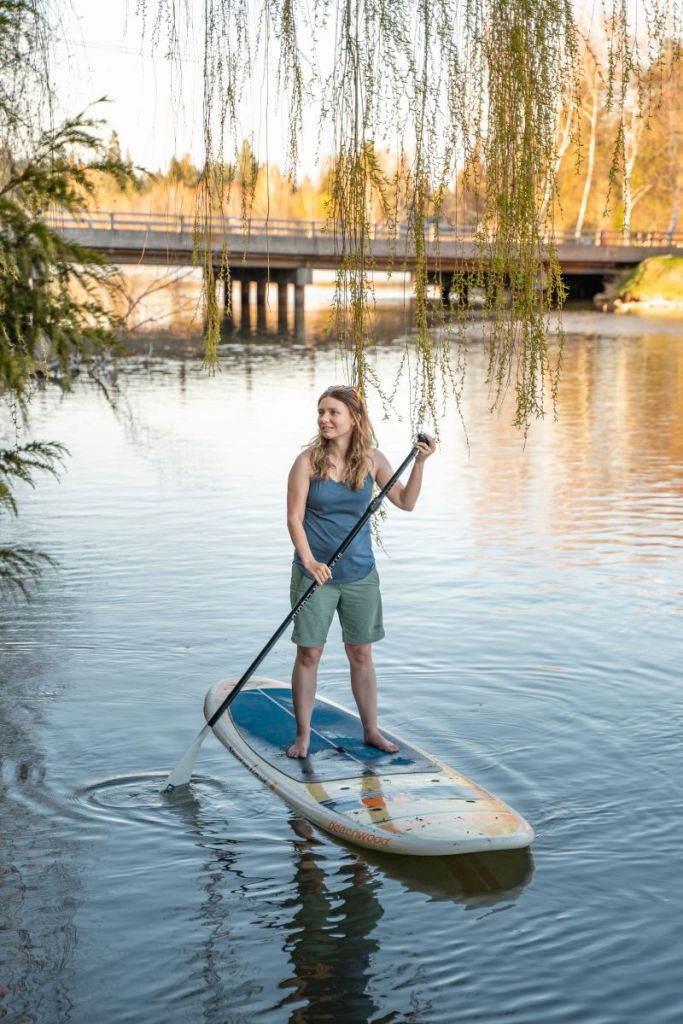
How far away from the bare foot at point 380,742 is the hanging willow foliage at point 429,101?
2.60 meters

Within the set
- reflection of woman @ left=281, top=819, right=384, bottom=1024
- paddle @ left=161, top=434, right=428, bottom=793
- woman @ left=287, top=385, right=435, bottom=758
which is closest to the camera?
reflection of woman @ left=281, top=819, right=384, bottom=1024

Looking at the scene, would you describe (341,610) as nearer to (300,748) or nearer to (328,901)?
(300,748)

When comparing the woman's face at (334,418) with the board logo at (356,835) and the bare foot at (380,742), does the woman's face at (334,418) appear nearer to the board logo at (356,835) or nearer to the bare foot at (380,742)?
the bare foot at (380,742)

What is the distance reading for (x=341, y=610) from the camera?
586cm

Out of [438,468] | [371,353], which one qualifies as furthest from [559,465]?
[371,353]

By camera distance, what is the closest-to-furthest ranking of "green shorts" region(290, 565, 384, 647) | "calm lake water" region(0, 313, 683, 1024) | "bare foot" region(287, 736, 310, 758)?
1. "calm lake water" region(0, 313, 683, 1024)
2. "green shorts" region(290, 565, 384, 647)
3. "bare foot" region(287, 736, 310, 758)

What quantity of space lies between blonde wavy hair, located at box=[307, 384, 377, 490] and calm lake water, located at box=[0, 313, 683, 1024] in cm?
144

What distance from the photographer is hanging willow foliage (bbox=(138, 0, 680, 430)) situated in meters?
3.62

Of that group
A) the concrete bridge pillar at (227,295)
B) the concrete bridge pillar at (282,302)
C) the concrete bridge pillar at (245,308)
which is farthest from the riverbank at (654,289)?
the concrete bridge pillar at (227,295)

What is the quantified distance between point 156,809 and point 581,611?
13.3ft

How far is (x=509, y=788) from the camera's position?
605 cm

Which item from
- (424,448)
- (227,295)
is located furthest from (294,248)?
(227,295)

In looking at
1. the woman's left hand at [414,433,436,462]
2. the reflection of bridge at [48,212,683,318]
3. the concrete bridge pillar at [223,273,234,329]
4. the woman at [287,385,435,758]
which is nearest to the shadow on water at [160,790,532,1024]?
the woman at [287,385,435,758]

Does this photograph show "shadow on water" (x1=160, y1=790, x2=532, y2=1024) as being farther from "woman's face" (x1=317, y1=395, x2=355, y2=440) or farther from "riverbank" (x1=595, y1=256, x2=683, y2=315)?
"riverbank" (x1=595, y1=256, x2=683, y2=315)
